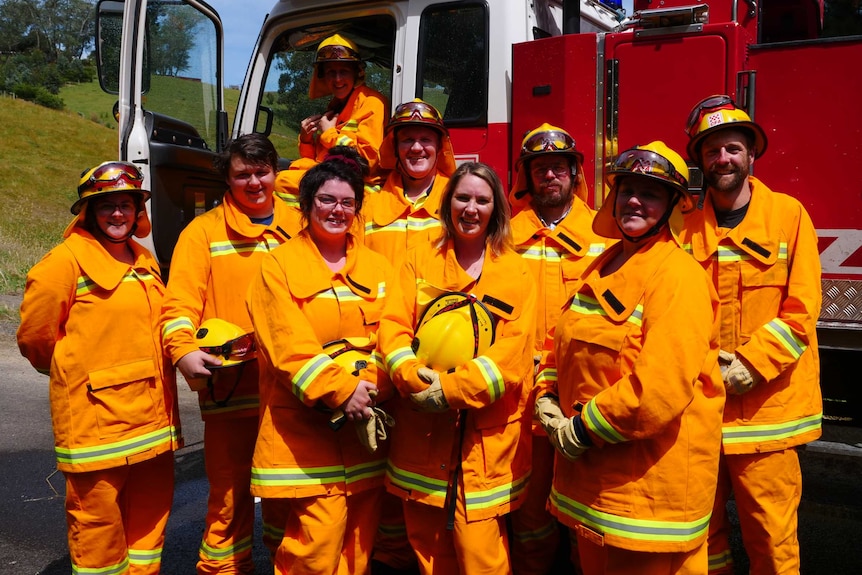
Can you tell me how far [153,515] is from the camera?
10.6 feet

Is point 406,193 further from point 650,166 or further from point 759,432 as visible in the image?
point 759,432

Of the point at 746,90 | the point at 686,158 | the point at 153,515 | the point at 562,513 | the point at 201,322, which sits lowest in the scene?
the point at 153,515

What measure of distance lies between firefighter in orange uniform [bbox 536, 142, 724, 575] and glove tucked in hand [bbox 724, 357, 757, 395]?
26 centimetres

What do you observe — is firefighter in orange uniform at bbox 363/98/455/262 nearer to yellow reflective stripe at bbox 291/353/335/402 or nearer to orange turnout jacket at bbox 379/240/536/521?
orange turnout jacket at bbox 379/240/536/521

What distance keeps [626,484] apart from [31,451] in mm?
4966

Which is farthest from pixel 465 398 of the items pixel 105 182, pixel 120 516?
pixel 105 182

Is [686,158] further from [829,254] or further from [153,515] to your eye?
[153,515]

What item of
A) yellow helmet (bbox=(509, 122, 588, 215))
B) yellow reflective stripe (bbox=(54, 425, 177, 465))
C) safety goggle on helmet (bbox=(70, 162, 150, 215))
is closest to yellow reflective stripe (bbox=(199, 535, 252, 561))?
yellow reflective stripe (bbox=(54, 425, 177, 465))

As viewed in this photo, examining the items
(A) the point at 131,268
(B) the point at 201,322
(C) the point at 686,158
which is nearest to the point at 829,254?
(C) the point at 686,158

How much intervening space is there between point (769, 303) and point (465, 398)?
119cm

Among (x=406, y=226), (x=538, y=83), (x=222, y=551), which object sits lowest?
(x=222, y=551)

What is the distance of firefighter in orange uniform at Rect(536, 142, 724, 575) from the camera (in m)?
2.19

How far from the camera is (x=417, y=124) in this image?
3.33 meters

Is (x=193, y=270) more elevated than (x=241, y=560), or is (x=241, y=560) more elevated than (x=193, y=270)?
(x=193, y=270)
